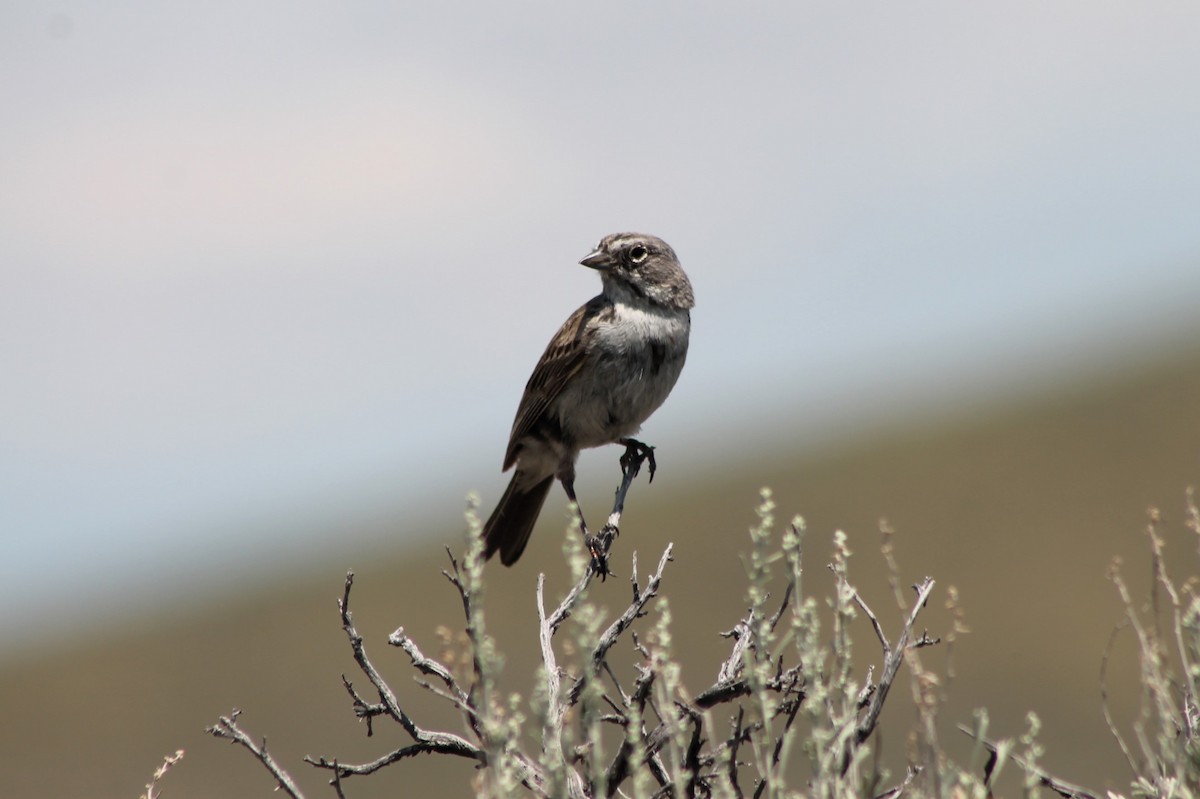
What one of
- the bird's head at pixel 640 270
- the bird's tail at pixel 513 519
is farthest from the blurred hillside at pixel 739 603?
the bird's head at pixel 640 270

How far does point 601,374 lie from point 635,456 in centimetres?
60

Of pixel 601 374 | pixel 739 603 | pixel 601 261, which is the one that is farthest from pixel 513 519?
pixel 739 603

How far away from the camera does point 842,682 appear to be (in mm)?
3873

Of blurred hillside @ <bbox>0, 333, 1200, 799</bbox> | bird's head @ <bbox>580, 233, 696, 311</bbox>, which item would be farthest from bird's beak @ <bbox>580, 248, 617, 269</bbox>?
blurred hillside @ <bbox>0, 333, 1200, 799</bbox>

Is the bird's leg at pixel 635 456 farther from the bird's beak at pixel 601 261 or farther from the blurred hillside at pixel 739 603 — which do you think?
the blurred hillside at pixel 739 603

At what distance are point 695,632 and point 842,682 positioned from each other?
36.5 meters

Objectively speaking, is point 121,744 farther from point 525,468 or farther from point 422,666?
point 422,666

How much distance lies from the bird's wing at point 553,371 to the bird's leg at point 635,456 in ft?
1.59

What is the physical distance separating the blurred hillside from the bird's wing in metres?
21.7

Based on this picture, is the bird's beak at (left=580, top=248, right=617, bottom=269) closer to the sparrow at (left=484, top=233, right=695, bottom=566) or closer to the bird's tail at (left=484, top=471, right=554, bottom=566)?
the sparrow at (left=484, top=233, right=695, bottom=566)

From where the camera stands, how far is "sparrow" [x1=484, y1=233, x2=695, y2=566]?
7883mm

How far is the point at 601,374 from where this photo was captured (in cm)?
789

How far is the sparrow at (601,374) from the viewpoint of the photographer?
25.9 ft

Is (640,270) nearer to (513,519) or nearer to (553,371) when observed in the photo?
(553,371)
